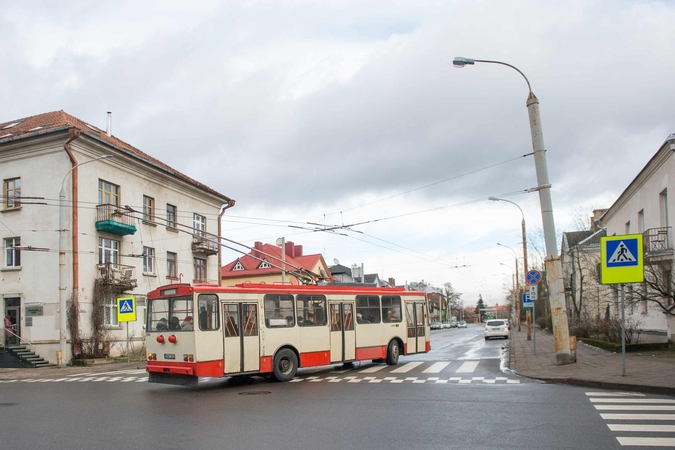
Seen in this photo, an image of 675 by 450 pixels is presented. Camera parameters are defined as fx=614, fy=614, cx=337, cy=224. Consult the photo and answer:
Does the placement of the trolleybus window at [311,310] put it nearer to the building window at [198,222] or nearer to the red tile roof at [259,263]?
the building window at [198,222]

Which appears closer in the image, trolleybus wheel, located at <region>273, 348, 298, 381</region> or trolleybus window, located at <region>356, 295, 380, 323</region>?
trolleybus wheel, located at <region>273, 348, 298, 381</region>

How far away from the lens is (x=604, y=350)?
23.1m

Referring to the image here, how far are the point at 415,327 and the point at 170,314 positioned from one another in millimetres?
9561

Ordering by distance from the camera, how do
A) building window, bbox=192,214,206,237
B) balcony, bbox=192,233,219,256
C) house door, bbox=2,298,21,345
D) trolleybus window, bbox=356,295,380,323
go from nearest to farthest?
trolleybus window, bbox=356,295,380,323, house door, bbox=2,298,21,345, balcony, bbox=192,233,219,256, building window, bbox=192,214,206,237

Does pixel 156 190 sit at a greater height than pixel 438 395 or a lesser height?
greater

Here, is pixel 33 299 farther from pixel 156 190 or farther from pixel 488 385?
pixel 488 385

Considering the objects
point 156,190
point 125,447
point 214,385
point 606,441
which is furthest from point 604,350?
point 156,190

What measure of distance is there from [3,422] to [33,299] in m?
20.4

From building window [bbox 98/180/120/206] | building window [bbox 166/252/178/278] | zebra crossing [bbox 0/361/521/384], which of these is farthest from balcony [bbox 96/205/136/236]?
zebra crossing [bbox 0/361/521/384]

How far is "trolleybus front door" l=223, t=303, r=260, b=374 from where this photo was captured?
15.3 metres

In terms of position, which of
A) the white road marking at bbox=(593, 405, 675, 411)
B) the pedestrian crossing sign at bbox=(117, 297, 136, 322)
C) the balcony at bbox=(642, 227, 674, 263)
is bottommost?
the white road marking at bbox=(593, 405, 675, 411)

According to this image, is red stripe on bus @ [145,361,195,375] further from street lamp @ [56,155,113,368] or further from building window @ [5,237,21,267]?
building window @ [5,237,21,267]

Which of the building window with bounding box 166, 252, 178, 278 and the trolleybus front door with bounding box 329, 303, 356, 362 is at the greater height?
the building window with bounding box 166, 252, 178, 278

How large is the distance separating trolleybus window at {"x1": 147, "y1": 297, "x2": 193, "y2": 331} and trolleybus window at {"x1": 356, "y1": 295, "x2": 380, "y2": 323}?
6138 millimetres
